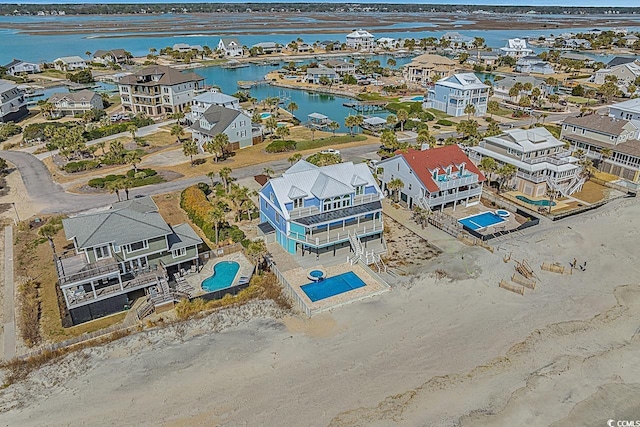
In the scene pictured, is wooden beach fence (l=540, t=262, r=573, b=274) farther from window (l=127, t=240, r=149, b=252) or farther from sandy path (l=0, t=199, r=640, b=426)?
window (l=127, t=240, r=149, b=252)

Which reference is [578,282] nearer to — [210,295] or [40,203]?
[210,295]

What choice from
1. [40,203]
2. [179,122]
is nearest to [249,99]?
[179,122]

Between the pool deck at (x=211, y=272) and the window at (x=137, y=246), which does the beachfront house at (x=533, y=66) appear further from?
the window at (x=137, y=246)

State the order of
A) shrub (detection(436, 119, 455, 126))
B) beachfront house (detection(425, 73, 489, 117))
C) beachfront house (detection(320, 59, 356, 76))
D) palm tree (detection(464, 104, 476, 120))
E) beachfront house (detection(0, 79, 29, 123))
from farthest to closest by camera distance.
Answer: beachfront house (detection(320, 59, 356, 76)), beachfront house (detection(425, 73, 489, 117)), palm tree (detection(464, 104, 476, 120)), shrub (detection(436, 119, 455, 126)), beachfront house (detection(0, 79, 29, 123))

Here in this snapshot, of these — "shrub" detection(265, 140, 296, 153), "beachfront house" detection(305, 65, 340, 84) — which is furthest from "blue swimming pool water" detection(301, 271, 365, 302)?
"beachfront house" detection(305, 65, 340, 84)

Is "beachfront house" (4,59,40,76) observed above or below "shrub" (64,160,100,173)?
above

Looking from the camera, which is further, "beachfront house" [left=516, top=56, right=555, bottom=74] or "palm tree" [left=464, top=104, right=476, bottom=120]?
"beachfront house" [left=516, top=56, right=555, bottom=74]

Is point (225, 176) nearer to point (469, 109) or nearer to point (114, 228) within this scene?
point (114, 228)

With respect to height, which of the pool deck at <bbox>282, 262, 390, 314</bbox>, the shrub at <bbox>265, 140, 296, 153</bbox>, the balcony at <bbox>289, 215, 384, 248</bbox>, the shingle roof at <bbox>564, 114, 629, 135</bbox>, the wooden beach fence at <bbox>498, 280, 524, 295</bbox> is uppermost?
the shingle roof at <bbox>564, 114, 629, 135</bbox>
